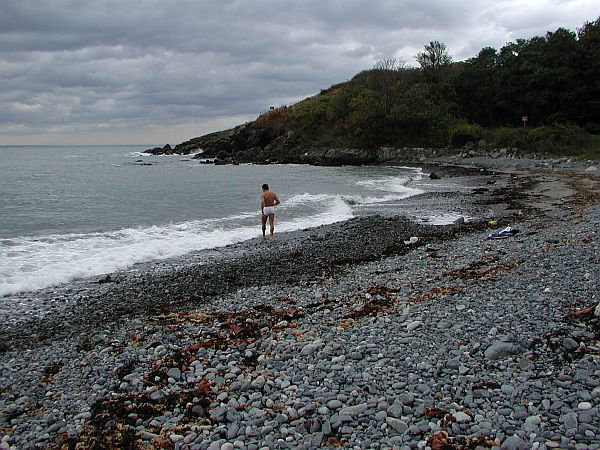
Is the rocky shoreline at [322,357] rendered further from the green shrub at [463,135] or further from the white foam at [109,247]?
the green shrub at [463,135]

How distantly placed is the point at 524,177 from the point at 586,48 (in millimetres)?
33033

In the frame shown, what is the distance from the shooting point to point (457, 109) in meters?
67.9

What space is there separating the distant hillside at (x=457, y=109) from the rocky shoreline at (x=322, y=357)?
42.0 m

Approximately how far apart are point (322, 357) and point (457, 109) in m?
68.3

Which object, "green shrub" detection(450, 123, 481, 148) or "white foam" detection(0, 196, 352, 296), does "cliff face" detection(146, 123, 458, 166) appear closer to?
"green shrub" detection(450, 123, 481, 148)

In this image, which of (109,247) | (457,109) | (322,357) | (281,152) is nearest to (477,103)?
(457,109)

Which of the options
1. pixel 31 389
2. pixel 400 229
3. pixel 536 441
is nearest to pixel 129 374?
pixel 31 389

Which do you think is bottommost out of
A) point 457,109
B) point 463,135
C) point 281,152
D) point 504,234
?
point 504,234

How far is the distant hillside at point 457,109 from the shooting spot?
54312mm

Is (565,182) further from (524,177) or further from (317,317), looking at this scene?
(317,317)

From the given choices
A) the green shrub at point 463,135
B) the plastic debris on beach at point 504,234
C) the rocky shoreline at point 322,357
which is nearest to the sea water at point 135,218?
the rocky shoreline at point 322,357

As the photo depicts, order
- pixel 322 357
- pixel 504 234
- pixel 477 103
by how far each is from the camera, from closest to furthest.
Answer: pixel 322 357 → pixel 504 234 → pixel 477 103

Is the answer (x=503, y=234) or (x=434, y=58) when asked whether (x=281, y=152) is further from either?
(x=503, y=234)

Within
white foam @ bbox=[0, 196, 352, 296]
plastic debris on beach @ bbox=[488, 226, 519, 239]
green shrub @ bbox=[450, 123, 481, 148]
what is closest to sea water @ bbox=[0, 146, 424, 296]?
white foam @ bbox=[0, 196, 352, 296]
